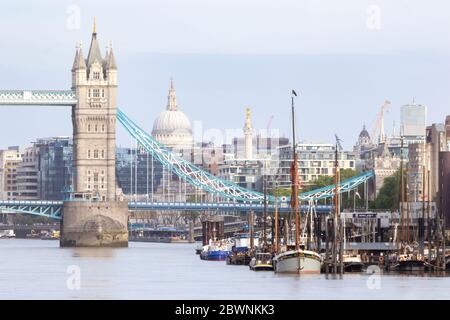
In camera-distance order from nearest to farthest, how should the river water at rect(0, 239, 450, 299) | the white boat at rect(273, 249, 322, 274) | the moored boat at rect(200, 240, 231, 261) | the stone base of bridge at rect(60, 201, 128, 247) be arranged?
the river water at rect(0, 239, 450, 299), the white boat at rect(273, 249, 322, 274), the moored boat at rect(200, 240, 231, 261), the stone base of bridge at rect(60, 201, 128, 247)

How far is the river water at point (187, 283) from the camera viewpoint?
8012 centimetres

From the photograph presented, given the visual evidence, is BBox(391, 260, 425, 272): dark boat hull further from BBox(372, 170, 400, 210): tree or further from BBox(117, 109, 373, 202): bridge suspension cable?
Result: BBox(117, 109, 373, 202): bridge suspension cable

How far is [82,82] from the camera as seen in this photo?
17400 cm

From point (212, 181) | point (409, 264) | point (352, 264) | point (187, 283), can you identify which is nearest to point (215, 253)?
point (409, 264)

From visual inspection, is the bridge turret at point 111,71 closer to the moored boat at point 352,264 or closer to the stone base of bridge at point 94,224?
the stone base of bridge at point 94,224

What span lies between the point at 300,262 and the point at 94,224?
75.4 meters

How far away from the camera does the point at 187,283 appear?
91000 mm

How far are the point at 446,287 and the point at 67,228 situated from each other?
3325 inches

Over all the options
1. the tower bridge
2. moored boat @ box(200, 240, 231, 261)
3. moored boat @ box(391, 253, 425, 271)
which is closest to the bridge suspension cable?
the tower bridge

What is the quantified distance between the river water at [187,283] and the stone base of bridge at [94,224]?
47330 mm

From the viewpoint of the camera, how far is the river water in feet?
263

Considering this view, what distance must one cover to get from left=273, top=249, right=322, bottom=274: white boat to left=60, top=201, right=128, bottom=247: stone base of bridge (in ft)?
229
